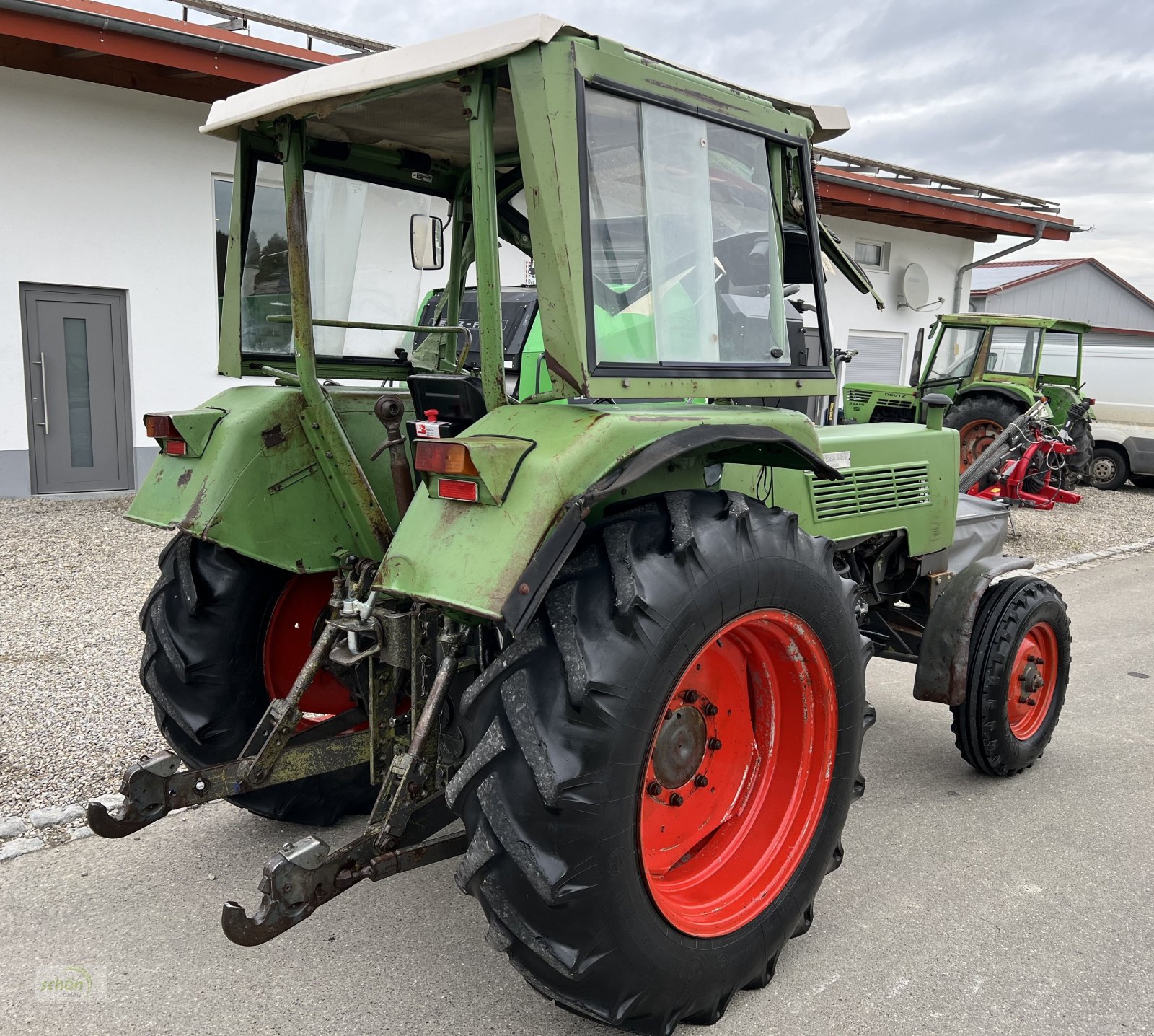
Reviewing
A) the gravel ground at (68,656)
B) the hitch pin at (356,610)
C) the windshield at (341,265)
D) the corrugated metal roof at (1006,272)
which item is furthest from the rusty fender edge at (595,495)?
the corrugated metal roof at (1006,272)

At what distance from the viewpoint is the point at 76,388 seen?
8.37 m

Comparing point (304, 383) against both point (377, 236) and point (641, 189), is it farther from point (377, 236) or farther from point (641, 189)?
point (641, 189)

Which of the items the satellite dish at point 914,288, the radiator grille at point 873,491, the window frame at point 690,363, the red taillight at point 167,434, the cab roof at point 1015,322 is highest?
the satellite dish at point 914,288

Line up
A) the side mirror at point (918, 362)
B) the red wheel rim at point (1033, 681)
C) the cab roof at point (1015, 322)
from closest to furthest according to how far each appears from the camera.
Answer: the red wheel rim at point (1033, 681), the side mirror at point (918, 362), the cab roof at point (1015, 322)

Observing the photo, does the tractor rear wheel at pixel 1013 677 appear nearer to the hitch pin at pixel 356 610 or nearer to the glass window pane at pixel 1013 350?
the hitch pin at pixel 356 610

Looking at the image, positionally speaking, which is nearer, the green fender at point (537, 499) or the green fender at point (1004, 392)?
the green fender at point (537, 499)

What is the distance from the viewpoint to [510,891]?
6.28 feet

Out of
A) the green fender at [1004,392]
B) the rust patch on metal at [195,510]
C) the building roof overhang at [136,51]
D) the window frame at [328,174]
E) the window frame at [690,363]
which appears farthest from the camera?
the green fender at [1004,392]

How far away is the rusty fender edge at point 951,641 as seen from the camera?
136 inches

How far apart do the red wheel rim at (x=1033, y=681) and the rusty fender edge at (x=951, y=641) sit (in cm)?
24

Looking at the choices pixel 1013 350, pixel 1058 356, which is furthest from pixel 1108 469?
pixel 1013 350

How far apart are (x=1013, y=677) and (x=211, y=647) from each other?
9.47 feet

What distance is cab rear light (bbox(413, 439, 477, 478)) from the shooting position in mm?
1984

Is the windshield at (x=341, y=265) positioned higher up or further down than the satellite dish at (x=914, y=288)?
further down
